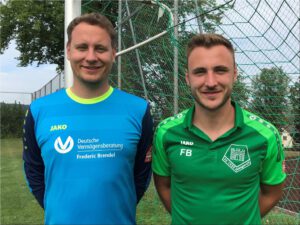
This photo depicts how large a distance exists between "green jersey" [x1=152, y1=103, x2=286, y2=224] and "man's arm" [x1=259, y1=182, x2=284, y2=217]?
111 millimetres

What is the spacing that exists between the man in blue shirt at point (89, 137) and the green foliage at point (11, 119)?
22.1 m

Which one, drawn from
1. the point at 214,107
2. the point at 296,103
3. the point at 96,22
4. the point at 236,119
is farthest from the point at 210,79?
the point at 296,103

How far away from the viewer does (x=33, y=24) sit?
1803 cm

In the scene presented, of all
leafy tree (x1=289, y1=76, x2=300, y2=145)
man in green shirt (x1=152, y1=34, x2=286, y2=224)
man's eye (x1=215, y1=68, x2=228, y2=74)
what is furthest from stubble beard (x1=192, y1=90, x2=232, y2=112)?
leafy tree (x1=289, y1=76, x2=300, y2=145)

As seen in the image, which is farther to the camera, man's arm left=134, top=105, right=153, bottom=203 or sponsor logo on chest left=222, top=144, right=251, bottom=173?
man's arm left=134, top=105, right=153, bottom=203

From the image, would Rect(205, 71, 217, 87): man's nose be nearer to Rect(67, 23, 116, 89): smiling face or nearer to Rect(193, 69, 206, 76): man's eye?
Rect(193, 69, 206, 76): man's eye

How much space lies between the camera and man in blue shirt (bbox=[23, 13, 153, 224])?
7.05 feet

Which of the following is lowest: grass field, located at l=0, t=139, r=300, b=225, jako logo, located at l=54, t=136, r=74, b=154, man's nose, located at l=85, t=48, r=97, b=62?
grass field, located at l=0, t=139, r=300, b=225

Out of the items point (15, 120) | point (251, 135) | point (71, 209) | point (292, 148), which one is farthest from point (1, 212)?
point (15, 120)

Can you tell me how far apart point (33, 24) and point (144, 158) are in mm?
16724

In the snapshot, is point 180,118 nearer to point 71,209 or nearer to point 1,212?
point 71,209

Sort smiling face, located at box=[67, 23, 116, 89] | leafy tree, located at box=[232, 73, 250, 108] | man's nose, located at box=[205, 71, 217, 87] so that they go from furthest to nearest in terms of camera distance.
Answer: leafy tree, located at box=[232, 73, 250, 108] < smiling face, located at box=[67, 23, 116, 89] < man's nose, located at box=[205, 71, 217, 87]

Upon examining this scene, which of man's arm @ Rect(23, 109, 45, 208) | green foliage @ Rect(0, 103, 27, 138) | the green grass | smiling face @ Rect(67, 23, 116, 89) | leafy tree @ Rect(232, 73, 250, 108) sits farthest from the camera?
green foliage @ Rect(0, 103, 27, 138)

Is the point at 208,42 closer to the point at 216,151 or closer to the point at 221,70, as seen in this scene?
the point at 221,70
